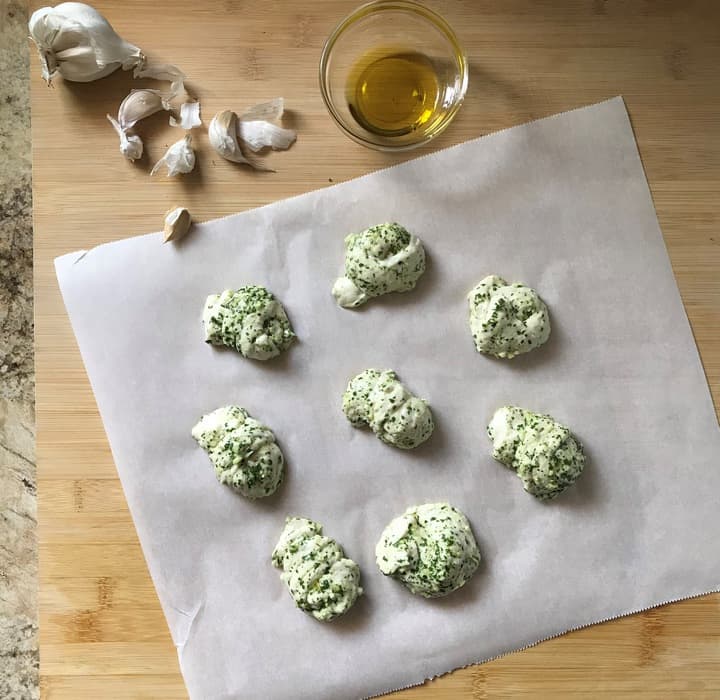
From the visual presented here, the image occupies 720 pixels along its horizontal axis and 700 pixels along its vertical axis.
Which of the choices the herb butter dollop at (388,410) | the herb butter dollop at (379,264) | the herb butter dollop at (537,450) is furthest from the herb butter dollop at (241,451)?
the herb butter dollop at (537,450)

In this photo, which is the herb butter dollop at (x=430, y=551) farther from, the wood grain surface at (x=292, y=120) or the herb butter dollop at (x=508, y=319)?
the wood grain surface at (x=292, y=120)

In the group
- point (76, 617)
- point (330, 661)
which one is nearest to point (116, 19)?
point (76, 617)

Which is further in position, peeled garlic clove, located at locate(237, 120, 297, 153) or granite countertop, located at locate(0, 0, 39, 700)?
granite countertop, located at locate(0, 0, 39, 700)

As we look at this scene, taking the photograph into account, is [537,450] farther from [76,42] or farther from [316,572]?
[76,42]

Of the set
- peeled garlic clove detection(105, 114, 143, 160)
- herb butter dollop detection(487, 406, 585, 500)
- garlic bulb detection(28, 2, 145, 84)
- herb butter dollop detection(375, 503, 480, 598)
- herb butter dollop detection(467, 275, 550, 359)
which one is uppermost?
garlic bulb detection(28, 2, 145, 84)

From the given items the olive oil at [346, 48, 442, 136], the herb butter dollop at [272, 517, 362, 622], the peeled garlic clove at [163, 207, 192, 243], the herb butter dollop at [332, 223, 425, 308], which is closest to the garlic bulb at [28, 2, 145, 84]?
the peeled garlic clove at [163, 207, 192, 243]

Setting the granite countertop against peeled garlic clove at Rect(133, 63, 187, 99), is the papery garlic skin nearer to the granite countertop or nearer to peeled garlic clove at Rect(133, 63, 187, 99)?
peeled garlic clove at Rect(133, 63, 187, 99)

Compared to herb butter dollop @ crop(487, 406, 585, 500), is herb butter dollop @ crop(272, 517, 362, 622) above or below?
below
